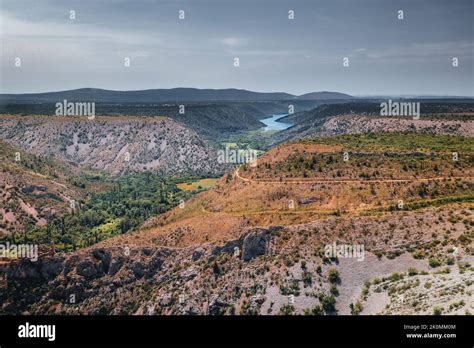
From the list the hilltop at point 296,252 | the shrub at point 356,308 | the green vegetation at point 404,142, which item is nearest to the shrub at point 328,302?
the hilltop at point 296,252

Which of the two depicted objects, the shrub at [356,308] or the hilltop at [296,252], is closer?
the shrub at [356,308]

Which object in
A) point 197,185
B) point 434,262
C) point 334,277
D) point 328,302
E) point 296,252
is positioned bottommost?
point 328,302

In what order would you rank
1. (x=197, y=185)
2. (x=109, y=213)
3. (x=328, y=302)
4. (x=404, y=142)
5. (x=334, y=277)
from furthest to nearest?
(x=197, y=185) → (x=109, y=213) → (x=404, y=142) → (x=334, y=277) → (x=328, y=302)

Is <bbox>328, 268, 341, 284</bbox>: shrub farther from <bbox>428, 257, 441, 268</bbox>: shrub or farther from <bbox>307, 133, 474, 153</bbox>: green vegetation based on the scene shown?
<bbox>307, 133, 474, 153</bbox>: green vegetation

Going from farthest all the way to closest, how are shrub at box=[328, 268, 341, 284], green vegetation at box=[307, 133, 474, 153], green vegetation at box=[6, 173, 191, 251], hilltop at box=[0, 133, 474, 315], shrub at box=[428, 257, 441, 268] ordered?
1. green vegetation at box=[6, 173, 191, 251]
2. green vegetation at box=[307, 133, 474, 153]
3. shrub at box=[328, 268, 341, 284]
4. hilltop at box=[0, 133, 474, 315]
5. shrub at box=[428, 257, 441, 268]

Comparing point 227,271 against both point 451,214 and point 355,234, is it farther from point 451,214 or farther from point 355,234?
point 451,214

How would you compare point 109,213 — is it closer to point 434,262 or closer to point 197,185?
point 197,185

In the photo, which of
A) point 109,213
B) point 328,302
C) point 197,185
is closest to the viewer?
point 328,302

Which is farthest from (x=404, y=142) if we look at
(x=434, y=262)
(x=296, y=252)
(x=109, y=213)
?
(x=109, y=213)

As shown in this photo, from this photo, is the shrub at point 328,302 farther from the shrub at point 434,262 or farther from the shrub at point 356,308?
the shrub at point 434,262

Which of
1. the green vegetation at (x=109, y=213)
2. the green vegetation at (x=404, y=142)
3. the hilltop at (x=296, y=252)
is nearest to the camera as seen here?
the hilltop at (x=296, y=252)

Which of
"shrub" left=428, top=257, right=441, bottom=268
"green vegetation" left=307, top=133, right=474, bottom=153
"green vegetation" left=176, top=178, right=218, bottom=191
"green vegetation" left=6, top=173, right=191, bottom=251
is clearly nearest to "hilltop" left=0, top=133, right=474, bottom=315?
"shrub" left=428, top=257, right=441, bottom=268
